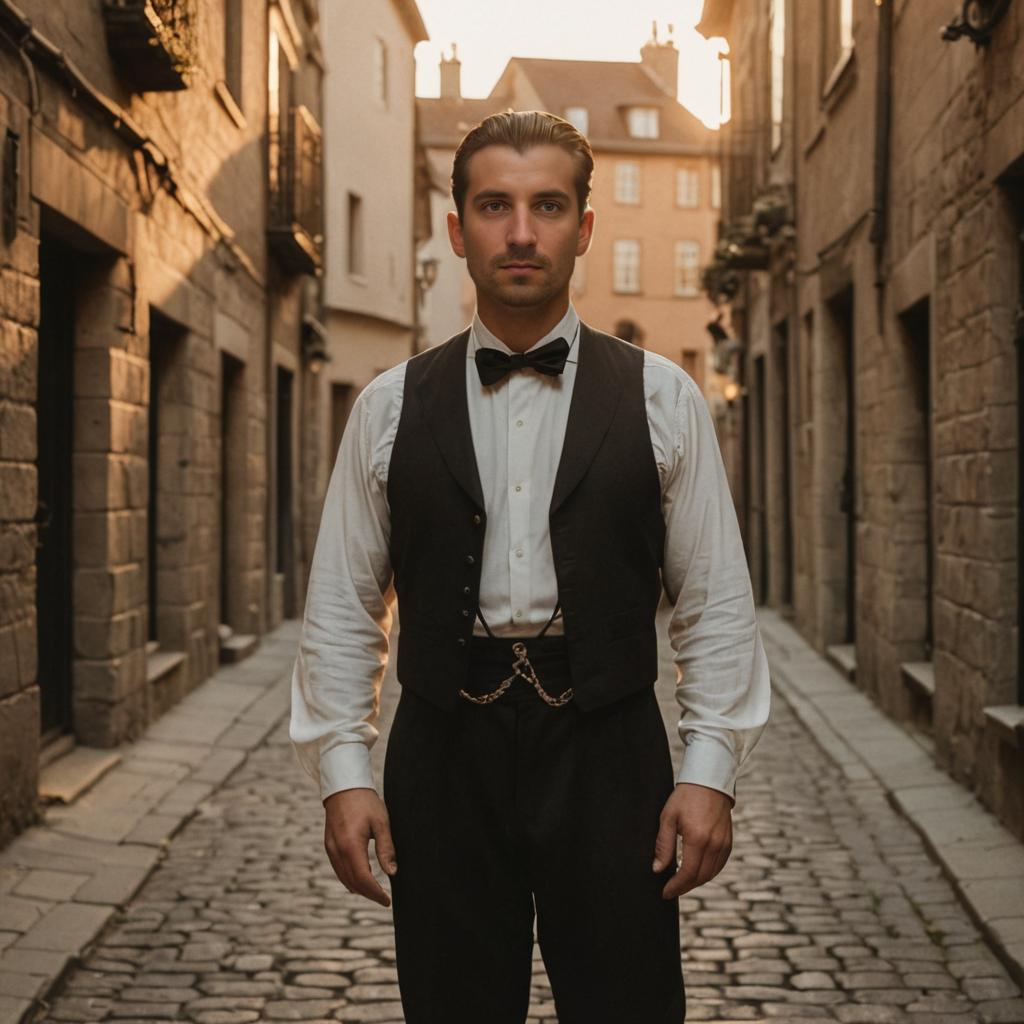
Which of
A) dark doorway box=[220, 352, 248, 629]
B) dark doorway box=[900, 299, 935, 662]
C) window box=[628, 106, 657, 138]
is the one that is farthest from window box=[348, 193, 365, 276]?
window box=[628, 106, 657, 138]

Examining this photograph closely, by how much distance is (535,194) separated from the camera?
243 centimetres

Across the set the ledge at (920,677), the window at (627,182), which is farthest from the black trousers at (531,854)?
the window at (627,182)

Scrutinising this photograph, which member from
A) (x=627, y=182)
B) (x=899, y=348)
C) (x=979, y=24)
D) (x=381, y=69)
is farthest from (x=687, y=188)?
(x=979, y=24)

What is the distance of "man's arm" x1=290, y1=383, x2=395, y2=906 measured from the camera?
2.46 meters

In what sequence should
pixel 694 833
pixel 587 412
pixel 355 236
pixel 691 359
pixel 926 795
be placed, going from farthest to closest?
pixel 691 359 < pixel 355 236 < pixel 926 795 < pixel 587 412 < pixel 694 833

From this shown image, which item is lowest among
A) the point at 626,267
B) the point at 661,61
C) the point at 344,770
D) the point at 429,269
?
the point at 344,770

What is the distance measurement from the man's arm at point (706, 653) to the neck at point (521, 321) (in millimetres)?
243

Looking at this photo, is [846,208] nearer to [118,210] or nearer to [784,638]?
[784,638]

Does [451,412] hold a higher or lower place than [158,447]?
lower

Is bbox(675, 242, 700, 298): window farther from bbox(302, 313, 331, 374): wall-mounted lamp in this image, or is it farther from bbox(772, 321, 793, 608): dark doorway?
bbox(772, 321, 793, 608): dark doorway

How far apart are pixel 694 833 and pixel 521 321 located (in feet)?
2.78

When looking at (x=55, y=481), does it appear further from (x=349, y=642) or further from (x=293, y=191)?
(x=293, y=191)

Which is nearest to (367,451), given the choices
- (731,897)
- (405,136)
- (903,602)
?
(731,897)

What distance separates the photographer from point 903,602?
8.59 meters
